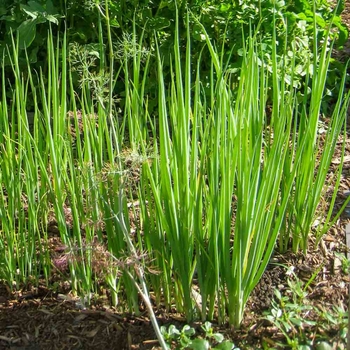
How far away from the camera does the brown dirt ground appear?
2025 mm

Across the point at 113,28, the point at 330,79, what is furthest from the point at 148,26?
the point at 330,79

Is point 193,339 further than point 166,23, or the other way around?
point 166,23

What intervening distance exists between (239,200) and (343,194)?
1.16 metres

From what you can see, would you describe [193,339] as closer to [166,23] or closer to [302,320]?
[302,320]

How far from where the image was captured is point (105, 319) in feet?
6.95

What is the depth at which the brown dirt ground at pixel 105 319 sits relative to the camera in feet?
6.64

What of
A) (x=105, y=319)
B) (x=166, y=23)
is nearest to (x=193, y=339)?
(x=105, y=319)

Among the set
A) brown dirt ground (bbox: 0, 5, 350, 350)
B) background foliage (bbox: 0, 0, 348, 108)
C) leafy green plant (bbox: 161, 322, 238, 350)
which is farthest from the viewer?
background foliage (bbox: 0, 0, 348, 108)

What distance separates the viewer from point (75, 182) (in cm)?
203

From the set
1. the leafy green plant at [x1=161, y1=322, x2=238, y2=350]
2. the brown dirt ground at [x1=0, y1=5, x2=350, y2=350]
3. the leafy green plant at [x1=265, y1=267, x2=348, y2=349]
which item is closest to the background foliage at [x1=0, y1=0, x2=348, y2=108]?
the brown dirt ground at [x1=0, y1=5, x2=350, y2=350]

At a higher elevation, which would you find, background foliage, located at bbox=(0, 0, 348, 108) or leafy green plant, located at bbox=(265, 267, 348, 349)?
background foliage, located at bbox=(0, 0, 348, 108)

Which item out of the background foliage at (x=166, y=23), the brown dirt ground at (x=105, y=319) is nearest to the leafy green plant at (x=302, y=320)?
the brown dirt ground at (x=105, y=319)

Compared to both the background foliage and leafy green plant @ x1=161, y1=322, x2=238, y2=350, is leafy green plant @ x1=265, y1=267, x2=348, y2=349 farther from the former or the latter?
the background foliage

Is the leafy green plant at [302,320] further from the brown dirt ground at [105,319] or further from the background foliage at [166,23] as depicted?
the background foliage at [166,23]
